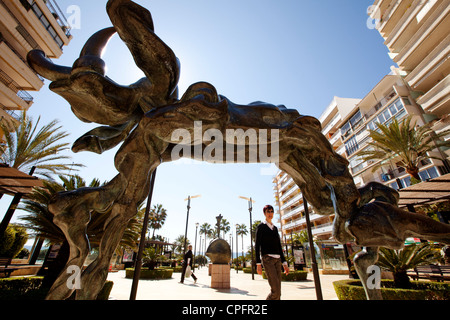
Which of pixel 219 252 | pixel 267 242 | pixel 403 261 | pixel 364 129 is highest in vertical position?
pixel 364 129

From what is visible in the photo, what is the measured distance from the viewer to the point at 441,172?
20.1 meters

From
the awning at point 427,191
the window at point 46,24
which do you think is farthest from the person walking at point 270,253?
the window at point 46,24

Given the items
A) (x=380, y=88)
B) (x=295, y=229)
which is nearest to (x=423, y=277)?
(x=380, y=88)

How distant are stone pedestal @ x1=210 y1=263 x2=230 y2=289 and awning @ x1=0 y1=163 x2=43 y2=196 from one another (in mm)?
7788

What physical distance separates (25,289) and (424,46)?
3344 centimetres

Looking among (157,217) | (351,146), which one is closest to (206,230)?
(157,217)

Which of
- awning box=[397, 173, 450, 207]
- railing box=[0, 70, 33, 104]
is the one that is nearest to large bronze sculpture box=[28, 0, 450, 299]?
awning box=[397, 173, 450, 207]

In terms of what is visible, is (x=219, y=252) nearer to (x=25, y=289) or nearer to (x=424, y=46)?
(x=25, y=289)

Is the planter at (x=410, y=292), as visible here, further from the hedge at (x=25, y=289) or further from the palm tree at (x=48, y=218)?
the palm tree at (x=48, y=218)

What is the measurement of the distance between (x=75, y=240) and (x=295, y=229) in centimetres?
5669

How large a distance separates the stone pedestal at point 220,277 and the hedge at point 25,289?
4.14 meters

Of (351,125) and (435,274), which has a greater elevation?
(351,125)

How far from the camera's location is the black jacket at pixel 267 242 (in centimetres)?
392

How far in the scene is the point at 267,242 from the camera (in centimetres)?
398
